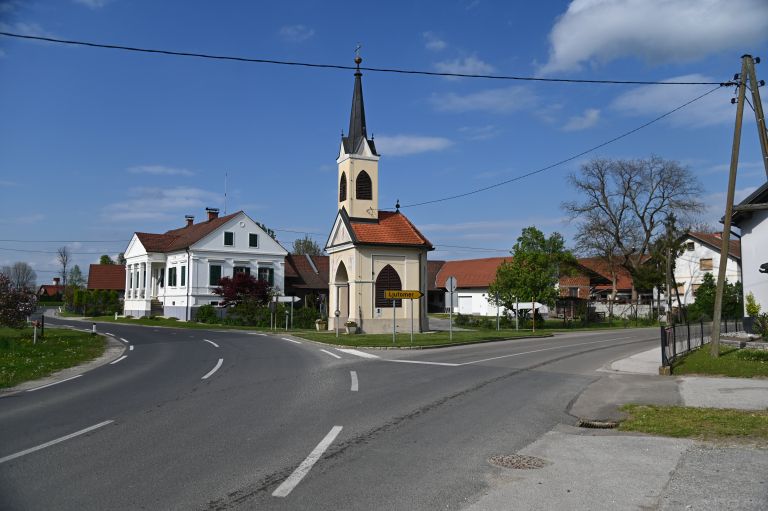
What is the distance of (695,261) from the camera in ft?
225

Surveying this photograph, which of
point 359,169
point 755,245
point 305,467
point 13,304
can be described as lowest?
point 305,467

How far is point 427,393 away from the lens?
12.9m

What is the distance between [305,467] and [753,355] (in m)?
16.6

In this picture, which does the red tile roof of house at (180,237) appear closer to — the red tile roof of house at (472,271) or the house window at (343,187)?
the house window at (343,187)

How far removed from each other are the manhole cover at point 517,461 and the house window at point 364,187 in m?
33.6

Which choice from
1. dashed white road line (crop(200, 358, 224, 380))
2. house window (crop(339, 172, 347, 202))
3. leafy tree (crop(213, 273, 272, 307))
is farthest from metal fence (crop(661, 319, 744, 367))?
leafy tree (crop(213, 273, 272, 307))

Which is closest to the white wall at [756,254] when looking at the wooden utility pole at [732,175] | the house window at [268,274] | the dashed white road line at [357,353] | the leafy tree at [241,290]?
the wooden utility pole at [732,175]

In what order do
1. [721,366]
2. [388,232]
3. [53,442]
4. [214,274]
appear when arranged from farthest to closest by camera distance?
[214,274]
[388,232]
[721,366]
[53,442]

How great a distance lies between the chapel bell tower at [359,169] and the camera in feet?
133

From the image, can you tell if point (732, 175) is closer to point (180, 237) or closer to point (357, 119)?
point (357, 119)

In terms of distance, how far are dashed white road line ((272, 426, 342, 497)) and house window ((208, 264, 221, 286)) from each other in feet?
155

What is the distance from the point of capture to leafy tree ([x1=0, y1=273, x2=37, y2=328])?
28.6 meters

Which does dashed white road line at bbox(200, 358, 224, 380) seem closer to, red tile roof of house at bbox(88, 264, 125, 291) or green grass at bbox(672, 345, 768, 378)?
green grass at bbox(672, 345, 768, 378)

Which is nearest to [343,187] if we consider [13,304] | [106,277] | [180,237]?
[13,304]
